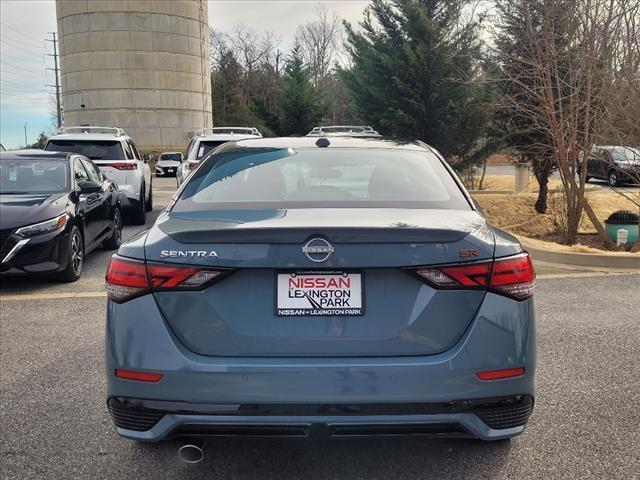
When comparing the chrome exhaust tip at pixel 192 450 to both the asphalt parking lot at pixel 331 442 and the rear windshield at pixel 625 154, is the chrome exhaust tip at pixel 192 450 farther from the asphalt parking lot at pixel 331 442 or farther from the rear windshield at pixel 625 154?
the rear windshield at pixel 625 154

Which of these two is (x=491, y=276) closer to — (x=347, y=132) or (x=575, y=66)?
(x=347, y=132)

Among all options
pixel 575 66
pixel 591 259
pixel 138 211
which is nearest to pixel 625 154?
pixel 575 66

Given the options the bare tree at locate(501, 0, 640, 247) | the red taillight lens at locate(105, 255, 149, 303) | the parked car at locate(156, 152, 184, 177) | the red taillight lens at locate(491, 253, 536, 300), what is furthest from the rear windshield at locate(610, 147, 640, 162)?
the parked car at locate(156, 152, 184, 177)

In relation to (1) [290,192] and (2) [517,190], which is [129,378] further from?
(2) [517,190]

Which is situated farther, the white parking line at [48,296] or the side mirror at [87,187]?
Answer: the side mirror at [87,187]

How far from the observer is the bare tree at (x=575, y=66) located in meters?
9.25

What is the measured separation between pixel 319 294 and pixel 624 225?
9.07m

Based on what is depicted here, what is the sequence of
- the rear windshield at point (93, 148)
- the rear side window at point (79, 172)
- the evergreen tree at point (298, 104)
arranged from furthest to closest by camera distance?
the evergreen tree at point (298, 104)
the rear windshield at point (93, 148)
the rear side window at point (79, 172)

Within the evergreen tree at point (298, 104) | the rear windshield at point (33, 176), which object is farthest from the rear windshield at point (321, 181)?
the evergreen tree at point (298, 104)

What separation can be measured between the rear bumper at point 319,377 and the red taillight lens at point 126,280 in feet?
0.13

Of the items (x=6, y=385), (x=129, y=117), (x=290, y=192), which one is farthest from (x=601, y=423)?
(x=129, y=117)

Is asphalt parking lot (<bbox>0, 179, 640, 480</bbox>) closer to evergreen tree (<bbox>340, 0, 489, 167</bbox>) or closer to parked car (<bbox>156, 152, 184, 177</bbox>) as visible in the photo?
evergreen tree (<bbox>340, 0, 489, 167</bbox>)

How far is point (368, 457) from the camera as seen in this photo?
3031mm

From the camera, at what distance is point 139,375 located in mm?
2389
